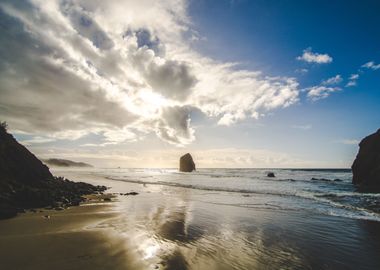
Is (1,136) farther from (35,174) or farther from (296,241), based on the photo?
(296,241)

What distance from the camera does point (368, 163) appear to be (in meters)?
40.3

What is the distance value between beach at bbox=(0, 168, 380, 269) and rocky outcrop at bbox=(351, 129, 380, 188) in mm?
28191

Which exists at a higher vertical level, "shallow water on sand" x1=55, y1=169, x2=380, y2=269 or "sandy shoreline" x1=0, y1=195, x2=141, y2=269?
"sandy shoreline" x1=0, y1=195, x2=141, y2=269

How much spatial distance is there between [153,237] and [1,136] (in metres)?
17.3

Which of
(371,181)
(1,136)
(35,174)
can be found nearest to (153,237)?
(35,174)

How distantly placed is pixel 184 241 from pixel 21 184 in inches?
531

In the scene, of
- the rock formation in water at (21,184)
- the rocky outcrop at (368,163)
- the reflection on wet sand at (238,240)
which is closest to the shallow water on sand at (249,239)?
the reflection on wet sand at (238,240)

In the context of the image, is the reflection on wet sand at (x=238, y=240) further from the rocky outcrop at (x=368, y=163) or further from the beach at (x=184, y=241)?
the rocky outcrop at (x=368, y=163)

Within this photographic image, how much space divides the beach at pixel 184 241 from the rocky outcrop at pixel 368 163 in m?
28.2

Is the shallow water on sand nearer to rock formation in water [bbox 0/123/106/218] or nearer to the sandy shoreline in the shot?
the sandy shoreline

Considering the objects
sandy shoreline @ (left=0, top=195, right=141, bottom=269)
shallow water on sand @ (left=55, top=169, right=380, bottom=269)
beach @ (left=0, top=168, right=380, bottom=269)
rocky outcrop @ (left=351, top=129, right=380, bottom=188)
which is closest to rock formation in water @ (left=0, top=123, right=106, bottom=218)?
beach @ (left=0, top=168, right=380, bottom=269)

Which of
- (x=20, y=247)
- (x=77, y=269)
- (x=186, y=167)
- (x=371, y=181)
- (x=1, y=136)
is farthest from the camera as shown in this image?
(x=186, y=167)

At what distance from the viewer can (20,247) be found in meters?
7.80

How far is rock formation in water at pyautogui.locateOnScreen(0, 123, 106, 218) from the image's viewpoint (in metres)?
13.8
